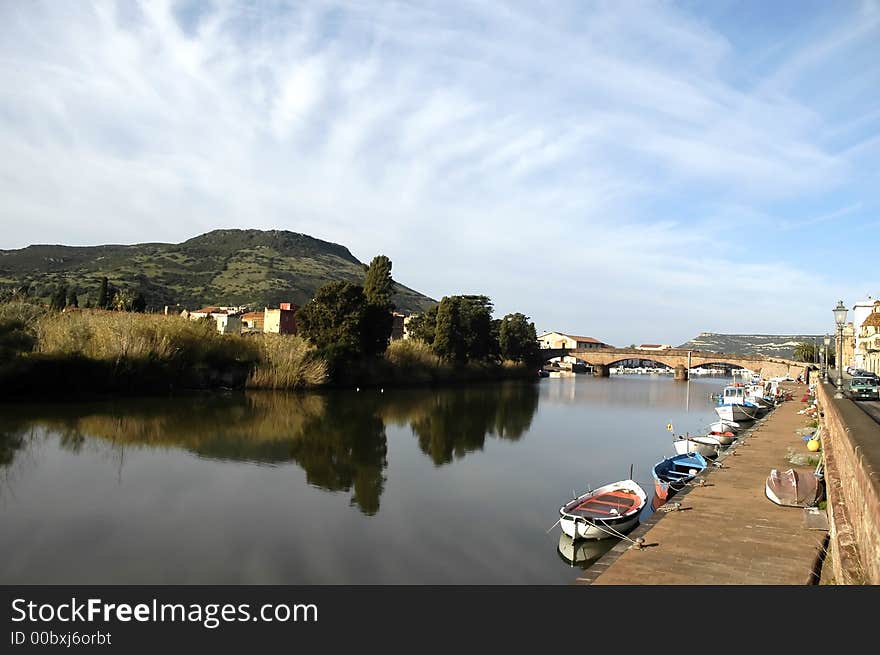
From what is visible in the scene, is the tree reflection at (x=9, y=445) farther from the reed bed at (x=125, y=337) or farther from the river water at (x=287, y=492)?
the reed bed at (x=125, y=337)

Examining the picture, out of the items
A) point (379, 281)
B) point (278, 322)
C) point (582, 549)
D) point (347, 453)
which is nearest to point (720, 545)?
point (582, 549)

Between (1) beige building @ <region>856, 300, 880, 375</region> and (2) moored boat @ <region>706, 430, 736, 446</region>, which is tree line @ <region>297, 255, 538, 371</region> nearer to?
(2) moored boat @ <region>706, 430, 736, 446</region>

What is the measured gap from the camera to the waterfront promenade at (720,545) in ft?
Result: 30.6

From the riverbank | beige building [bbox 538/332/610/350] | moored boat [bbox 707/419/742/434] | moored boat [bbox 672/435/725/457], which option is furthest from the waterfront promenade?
beige building [bbox 538/332/610/350]

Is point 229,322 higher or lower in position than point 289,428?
higher

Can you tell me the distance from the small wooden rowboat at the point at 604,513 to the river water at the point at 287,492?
35 cm

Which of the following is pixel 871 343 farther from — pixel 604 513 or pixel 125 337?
pixel 125 337

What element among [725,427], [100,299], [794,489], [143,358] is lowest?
[725,427]

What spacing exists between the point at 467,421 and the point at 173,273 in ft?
427

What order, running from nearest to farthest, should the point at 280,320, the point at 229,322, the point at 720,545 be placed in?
the point at 720,545 < the point at 229,322 < the point at 280,320

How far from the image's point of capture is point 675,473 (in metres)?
19.0

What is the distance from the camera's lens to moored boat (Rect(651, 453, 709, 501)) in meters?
17.3
